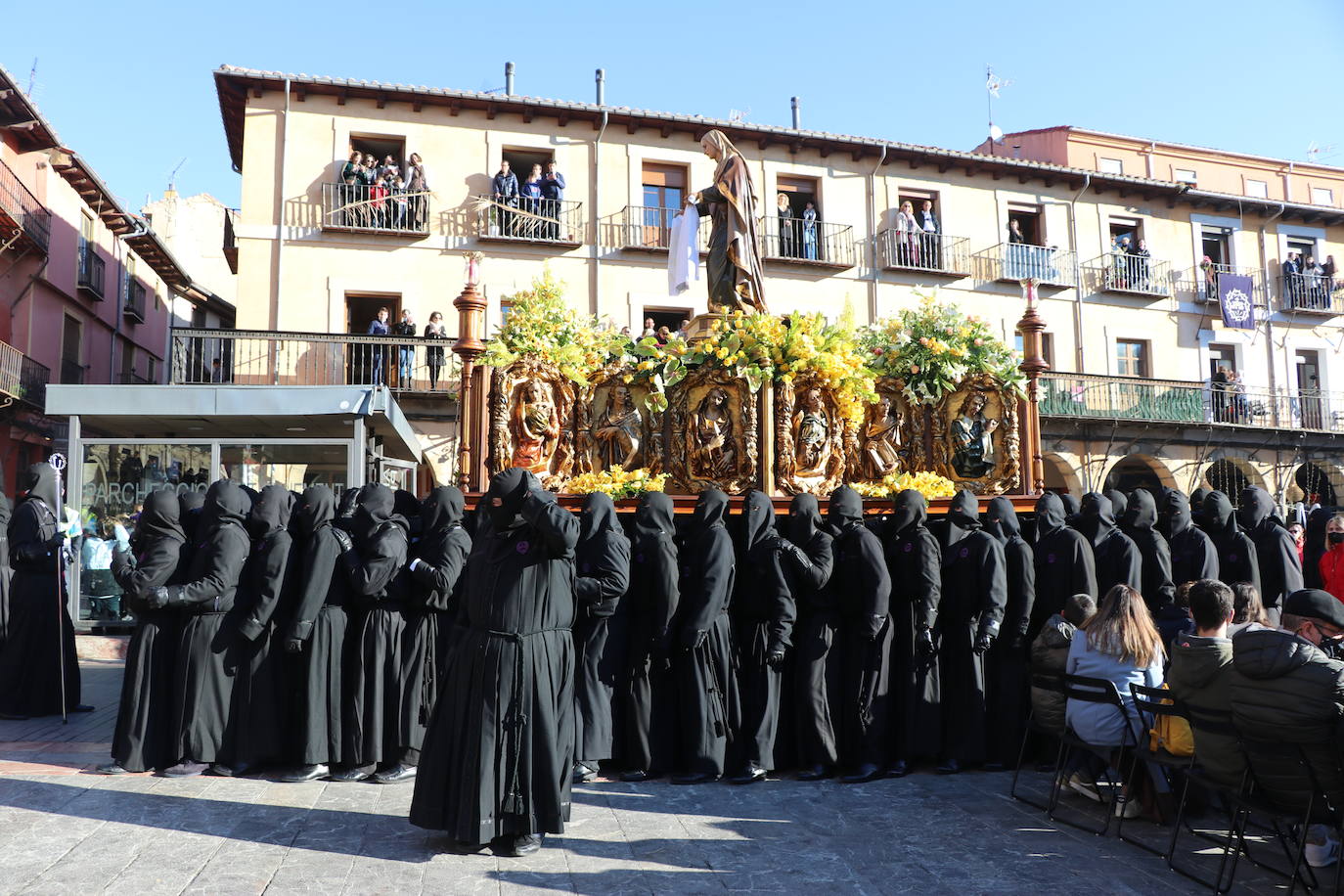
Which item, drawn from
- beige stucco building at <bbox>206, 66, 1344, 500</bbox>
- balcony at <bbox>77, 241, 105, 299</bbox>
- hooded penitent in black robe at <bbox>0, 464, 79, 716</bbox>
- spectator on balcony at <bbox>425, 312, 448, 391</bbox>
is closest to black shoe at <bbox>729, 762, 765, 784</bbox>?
hooded penitent in black robe at <bbox>0, 464, 79, 716</bbox>

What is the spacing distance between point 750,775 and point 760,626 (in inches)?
39.2

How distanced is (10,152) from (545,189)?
1159 cm

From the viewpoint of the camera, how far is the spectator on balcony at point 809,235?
24.0 meters

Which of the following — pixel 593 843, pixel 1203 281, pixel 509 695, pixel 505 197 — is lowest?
pixel 593 843

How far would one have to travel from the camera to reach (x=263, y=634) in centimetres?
713

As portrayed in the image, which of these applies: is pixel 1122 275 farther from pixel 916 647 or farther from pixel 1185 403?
pixel 916 647

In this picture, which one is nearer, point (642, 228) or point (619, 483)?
point (619, 483)

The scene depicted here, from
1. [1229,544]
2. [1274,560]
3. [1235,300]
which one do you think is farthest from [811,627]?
[1235,300]

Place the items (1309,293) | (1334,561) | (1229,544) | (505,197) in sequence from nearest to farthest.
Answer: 1. (1229,544)
2. (1334,561)
3. (505,197)
4. (1309,293)

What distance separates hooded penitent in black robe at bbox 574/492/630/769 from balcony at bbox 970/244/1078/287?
20513 millimetres

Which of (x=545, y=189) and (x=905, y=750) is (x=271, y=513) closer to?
(x=905, y=750)

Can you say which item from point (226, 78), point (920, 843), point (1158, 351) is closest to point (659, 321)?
point (226, 78)

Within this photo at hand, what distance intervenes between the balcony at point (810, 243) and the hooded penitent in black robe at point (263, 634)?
701 inches

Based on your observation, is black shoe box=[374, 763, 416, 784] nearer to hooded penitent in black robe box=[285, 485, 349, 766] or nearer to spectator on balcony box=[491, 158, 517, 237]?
hooded penitent in black robe box=[285, 485, 349, 766]
